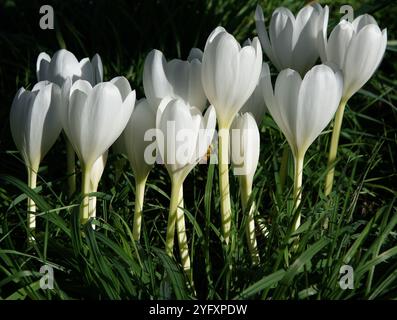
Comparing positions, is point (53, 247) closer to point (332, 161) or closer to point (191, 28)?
point (332, 161)

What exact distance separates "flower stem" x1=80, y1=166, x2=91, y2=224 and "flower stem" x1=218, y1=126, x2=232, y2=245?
261 mm

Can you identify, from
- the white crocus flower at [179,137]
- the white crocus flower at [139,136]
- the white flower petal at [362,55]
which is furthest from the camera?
the white flower petal at [362,55]

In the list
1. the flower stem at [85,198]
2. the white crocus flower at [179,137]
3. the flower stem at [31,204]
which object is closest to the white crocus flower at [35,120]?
the flower stem at [31,204]

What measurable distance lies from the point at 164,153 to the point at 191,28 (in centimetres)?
136

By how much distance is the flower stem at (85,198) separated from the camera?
146cm

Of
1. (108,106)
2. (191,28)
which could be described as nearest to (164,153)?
(108,106)

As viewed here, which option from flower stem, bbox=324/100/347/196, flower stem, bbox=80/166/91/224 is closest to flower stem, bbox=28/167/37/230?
flower stem, bbox=80/166/91/224

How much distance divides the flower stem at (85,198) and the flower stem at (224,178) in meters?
0.26

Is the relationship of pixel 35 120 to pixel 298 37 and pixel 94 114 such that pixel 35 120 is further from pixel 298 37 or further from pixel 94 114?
pixel 298 37

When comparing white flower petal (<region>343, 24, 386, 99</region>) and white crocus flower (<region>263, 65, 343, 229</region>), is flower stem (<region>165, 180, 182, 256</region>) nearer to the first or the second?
white crocus flower (<region>263, 65, 343, 229</region>)

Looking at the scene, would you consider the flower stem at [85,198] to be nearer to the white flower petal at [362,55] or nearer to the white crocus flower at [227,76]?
the white crocus flower at [227,76]

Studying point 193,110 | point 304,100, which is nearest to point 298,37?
point 304,100

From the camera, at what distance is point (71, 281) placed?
145cm

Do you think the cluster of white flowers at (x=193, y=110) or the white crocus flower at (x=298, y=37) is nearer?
the cluster of white flowers at (x=193, y=110)
